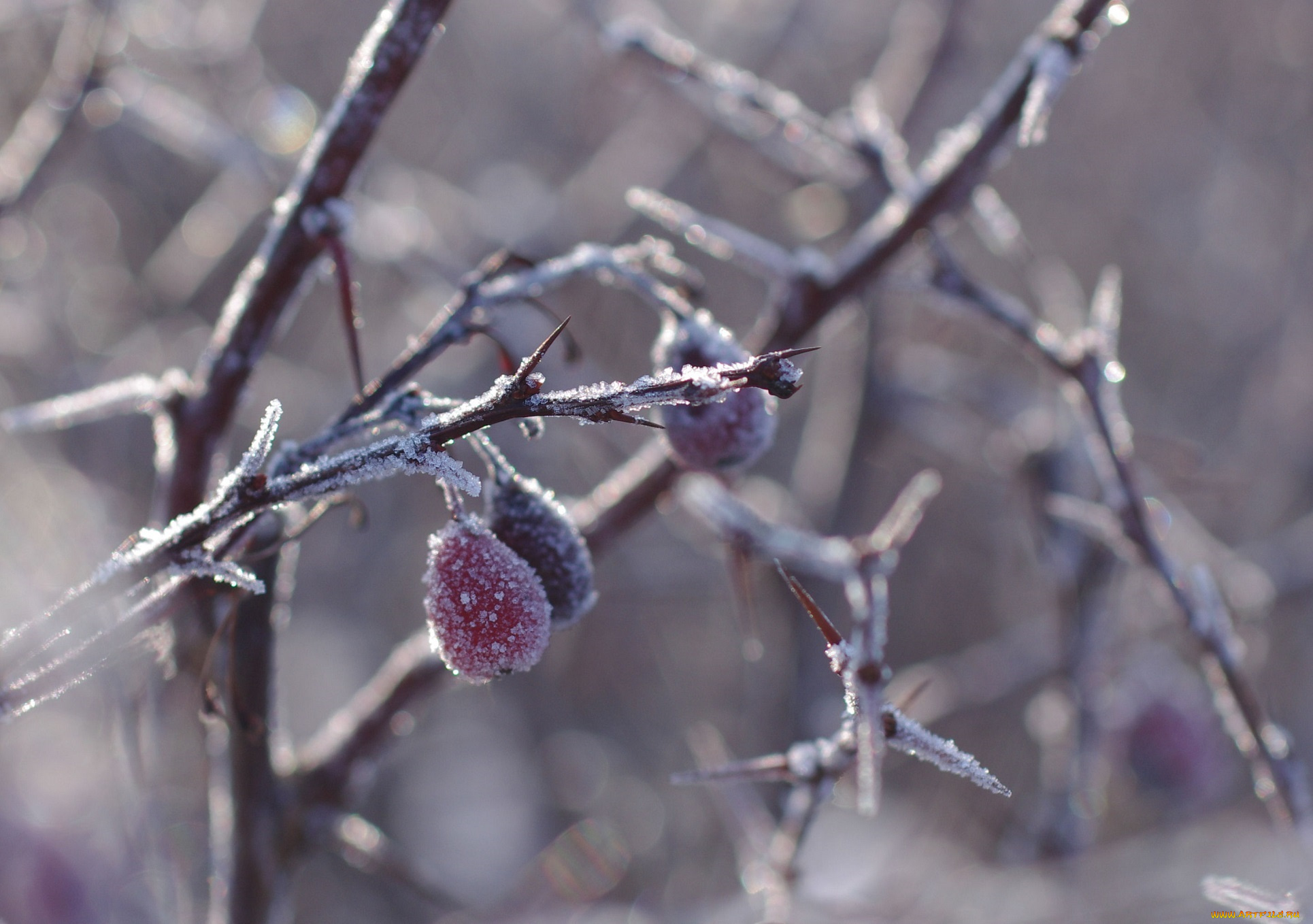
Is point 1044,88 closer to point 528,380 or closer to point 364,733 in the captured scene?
point 528,380

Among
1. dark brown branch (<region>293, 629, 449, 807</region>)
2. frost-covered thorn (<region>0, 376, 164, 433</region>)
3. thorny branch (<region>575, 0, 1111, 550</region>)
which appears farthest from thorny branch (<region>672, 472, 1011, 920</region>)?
frost-covered thorn (<region>0, 376, 164, 433</region>)

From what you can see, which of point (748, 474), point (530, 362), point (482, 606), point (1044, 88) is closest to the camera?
point (530, 362)

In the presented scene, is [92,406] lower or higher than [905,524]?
lower

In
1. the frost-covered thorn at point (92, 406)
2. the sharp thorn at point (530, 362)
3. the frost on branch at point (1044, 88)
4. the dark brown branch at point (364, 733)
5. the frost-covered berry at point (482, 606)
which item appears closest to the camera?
the sharp thorn at point (530, 362)

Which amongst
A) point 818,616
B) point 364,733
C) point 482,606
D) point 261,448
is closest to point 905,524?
point 818,616

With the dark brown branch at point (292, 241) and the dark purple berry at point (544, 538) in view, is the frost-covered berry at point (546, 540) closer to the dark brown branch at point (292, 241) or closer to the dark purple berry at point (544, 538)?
the dark purple berry at point (544, 538)

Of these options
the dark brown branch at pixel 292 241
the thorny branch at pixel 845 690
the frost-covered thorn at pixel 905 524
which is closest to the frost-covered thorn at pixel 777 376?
the thorny branch at pixel 845 690

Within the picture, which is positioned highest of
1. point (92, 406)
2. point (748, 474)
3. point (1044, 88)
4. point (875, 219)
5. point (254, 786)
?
point (1044, 88)
